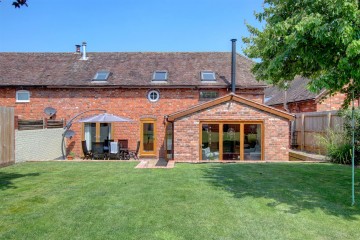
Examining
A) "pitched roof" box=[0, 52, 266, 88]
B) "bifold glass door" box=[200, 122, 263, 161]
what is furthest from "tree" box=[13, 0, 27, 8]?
"pitched roof" box=[0, 52, 266, 88]

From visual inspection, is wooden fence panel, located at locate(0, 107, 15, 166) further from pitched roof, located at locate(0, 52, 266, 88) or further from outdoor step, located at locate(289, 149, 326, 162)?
outdoor step, located at locate(289, 149, 326, 162)

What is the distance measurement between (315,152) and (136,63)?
43.6 ft

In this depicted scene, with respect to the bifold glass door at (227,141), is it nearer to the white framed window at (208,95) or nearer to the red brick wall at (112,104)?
the red brick wall at (112,104)

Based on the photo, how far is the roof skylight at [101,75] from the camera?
19.2 metres

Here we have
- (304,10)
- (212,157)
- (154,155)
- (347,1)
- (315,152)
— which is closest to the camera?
(347,1)

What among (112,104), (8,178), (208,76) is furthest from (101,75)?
(8,178)

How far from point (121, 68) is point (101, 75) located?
5.38 feet

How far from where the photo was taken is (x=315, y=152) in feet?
55.5

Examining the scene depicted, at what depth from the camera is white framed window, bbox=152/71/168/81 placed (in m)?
19.2

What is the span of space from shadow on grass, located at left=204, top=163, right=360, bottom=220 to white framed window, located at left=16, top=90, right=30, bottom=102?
44.5 feet

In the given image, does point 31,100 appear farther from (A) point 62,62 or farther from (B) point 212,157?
(B) point 212,157

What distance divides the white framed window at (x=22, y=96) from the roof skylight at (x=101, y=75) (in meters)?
4.39

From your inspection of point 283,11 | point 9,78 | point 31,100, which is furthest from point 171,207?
point 9,78

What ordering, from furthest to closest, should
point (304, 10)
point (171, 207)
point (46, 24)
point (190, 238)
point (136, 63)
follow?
point (136, 63) → point (46, 24) → point (304, 10) → point (171, 207) → point (190, 238)
